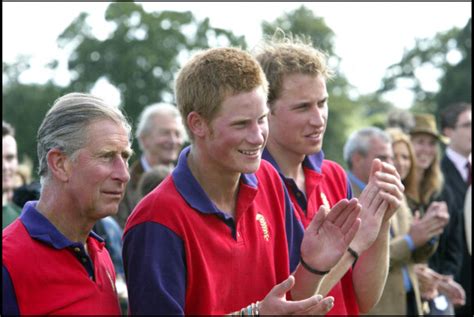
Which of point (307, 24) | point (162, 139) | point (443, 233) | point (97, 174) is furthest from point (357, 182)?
point (307, 24)

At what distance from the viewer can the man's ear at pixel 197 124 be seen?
429 centimetres

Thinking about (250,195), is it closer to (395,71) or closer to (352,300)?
(352,300)

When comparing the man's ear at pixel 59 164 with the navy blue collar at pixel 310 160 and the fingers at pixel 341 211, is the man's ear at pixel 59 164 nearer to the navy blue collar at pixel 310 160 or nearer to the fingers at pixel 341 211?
the fingers at pixel 341 211

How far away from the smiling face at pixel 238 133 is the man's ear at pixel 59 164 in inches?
26.4

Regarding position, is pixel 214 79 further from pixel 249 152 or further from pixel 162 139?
pixel 162 139

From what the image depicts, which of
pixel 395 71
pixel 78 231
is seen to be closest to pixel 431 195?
pixel 78 231

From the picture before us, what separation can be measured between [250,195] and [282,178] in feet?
2.13

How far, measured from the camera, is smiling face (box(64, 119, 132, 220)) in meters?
3.97

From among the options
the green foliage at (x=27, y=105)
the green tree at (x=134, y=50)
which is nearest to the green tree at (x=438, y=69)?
the green tree at (x=134, y=50)

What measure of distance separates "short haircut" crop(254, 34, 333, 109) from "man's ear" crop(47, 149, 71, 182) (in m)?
1.45

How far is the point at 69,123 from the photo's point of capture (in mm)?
3994

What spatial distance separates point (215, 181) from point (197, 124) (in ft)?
0.89

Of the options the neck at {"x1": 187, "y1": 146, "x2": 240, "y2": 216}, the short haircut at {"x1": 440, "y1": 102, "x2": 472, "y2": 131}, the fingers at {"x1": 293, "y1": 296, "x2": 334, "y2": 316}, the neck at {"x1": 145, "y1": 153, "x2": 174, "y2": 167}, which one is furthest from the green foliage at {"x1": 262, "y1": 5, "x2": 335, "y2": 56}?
the fingers at {"x1": 293, "y1": 296, "x2": 334, "y2": 316}

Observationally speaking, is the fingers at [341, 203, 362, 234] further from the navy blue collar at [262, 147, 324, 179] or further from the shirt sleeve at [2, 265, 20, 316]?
the shirt sleeve at [2, 265, 20, 316]
